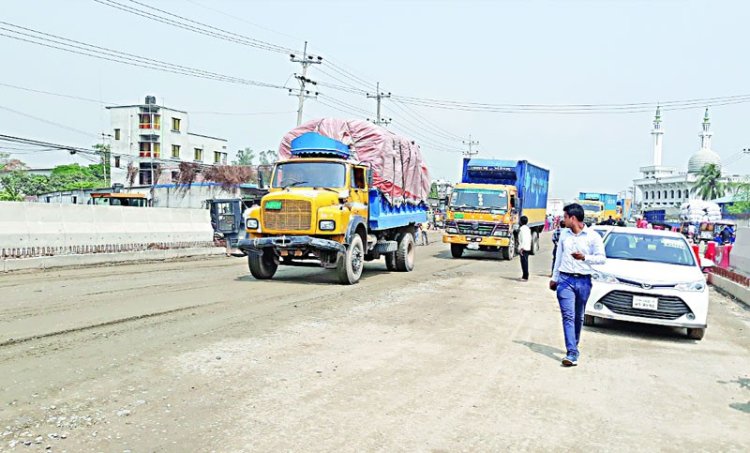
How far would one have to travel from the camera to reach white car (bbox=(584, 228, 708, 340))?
8.61 metres

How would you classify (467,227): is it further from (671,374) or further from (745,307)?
(671,374)

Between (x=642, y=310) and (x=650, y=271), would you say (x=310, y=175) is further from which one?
(x=642, y=310)

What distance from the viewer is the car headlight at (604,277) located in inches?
353

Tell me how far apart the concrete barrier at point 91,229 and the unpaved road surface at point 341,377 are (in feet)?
17.8

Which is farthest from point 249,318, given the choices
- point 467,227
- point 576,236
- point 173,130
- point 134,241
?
point 173,130

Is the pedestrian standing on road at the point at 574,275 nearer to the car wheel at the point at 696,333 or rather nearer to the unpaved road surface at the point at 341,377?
the unpaved road surface at the point at 341,377

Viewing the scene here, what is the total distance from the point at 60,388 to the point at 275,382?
1853 millimetres

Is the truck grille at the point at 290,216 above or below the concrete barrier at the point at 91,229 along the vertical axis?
above

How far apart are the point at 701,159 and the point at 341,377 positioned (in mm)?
120385

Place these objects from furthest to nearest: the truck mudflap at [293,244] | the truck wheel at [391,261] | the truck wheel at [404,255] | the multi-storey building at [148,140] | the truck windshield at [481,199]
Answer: the multi-storey building at [148,140] → the truck windshield at [481,199] → the truck wheel at [404,255] → the truck wheel at [391,261] → the truck mudflap at [293,244]

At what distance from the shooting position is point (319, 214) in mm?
12719

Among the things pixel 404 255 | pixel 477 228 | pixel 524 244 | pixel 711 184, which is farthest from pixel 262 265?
pixel 711 184

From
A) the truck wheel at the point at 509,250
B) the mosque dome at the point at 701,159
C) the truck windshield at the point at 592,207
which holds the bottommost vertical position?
the truck wheel at the point at 509,250

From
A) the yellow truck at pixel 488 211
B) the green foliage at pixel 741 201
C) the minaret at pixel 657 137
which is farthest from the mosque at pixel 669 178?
the yellow truck at pixel 488 211
